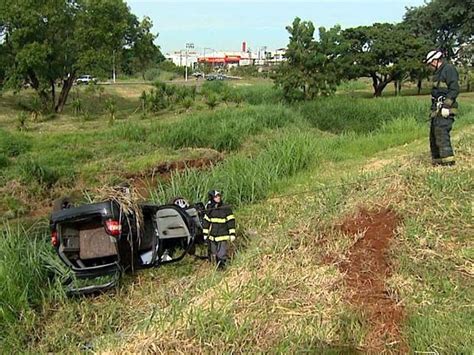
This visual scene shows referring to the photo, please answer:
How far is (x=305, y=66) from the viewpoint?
21.6 metres

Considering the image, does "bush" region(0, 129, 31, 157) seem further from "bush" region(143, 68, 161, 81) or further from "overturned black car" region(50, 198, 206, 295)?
"bush" region(143, 68, 161, 81)

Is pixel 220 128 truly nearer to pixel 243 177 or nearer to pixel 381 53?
pixel 243 177

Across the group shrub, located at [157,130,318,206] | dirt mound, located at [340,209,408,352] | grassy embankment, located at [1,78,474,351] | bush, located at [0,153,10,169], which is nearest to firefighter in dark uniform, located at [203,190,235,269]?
grassy embankment, located at [1,78,474,351]

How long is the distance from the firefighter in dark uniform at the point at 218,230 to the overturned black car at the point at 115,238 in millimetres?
423

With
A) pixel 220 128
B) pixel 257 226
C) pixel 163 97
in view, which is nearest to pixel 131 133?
pixel 220 128

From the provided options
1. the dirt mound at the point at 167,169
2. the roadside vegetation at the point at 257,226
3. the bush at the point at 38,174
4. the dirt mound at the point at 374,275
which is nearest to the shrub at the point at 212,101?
the roadside vegetation at the point at 257,226

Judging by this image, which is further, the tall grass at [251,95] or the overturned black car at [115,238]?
the tall grass at [251,95]

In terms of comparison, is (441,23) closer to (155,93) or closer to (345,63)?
(345,63)

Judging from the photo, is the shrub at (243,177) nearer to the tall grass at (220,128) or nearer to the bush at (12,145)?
the tall grass at (220,128)

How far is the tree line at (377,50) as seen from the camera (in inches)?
852

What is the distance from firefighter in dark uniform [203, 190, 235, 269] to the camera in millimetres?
5352

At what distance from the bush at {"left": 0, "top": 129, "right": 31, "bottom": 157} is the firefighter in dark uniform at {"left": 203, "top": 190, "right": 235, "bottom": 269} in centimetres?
845

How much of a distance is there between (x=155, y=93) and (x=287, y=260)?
57.3 ft

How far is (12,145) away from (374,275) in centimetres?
1085
